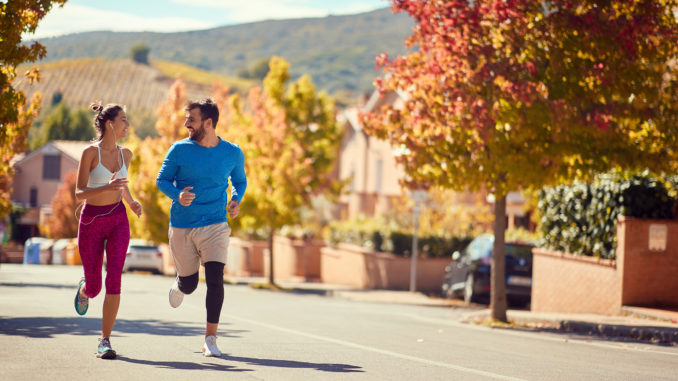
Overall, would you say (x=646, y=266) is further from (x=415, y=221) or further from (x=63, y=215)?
(x=63, y=215)

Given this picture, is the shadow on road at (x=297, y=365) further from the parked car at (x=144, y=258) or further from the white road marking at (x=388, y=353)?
the parked car at (x=144, y=258)

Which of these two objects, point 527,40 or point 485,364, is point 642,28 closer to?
point 527,40

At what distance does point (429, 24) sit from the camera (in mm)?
15445

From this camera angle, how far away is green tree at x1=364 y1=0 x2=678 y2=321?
14.3 meters

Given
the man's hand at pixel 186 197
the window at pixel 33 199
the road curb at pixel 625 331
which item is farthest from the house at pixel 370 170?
the man's hand at pixel 186 197

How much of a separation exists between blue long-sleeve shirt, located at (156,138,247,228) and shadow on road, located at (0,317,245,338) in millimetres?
2174

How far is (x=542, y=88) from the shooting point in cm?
1502

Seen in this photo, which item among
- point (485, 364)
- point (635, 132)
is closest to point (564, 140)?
point (635, 132)

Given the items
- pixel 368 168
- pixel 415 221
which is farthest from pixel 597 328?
pixel 368 168

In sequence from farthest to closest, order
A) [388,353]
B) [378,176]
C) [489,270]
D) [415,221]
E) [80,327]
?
[378,176] → [415,221] → [489,270] → [80,327] → [388,353]

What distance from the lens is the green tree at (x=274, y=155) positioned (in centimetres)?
3131

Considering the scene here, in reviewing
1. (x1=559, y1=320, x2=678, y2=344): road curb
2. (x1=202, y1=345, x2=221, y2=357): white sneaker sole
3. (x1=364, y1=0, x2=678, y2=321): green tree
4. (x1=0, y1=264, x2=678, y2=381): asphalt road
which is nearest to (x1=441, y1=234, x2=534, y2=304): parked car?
(x1=364, y1=0, x2=678, y2=321): green tree

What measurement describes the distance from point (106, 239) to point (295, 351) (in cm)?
202

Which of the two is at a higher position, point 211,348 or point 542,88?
point 542,88
